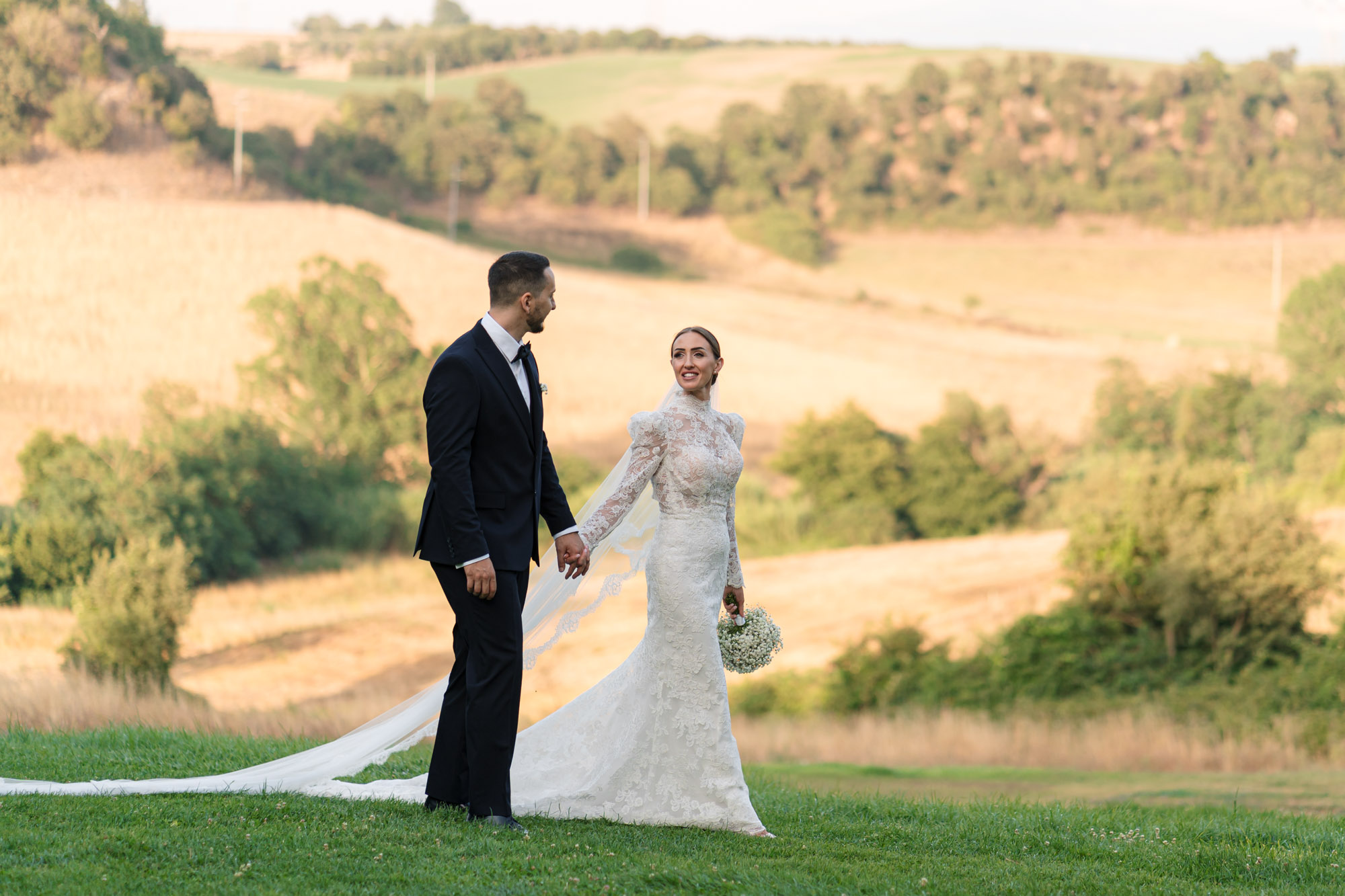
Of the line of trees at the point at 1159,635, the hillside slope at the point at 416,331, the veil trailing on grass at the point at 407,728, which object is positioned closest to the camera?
the veil trailing on grass at the point at 407,728

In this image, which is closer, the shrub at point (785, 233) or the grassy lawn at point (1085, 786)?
the grassy lawn at point (1085, 786)

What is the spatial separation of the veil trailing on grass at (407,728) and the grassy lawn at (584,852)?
0.75 ft

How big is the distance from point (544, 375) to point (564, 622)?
43.3 m

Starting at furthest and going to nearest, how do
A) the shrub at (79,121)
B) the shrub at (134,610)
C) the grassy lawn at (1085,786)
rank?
1. the shrub at (79,121)
2. the shrub at (134,610)
3. the grassy lawn at (1085,786)

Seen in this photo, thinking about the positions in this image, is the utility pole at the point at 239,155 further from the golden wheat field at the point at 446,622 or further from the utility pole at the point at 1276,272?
the utility pole at the point at 1276,272

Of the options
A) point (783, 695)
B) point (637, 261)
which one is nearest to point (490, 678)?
point (783, 695)

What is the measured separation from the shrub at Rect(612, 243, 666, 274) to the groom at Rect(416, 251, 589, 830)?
66.9 m

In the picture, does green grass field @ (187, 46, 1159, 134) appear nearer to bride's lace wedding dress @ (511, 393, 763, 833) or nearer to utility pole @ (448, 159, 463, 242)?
utility pole @ (448, 159, 463, 242)

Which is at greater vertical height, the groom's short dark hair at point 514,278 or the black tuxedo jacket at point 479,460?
the groom's short dark hair at point 514,278

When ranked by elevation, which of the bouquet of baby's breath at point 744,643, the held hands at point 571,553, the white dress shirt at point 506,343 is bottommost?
A: the bouquet of baby's breath at point 744,643

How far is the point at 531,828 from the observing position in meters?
5.20

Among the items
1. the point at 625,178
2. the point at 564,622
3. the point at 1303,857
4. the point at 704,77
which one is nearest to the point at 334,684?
the point at 564,622

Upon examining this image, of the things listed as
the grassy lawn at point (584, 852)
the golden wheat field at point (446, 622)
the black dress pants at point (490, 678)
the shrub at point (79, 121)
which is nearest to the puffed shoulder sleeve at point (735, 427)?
the black dress pants at point (490, 678)

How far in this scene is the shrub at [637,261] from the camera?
72.1 meters
